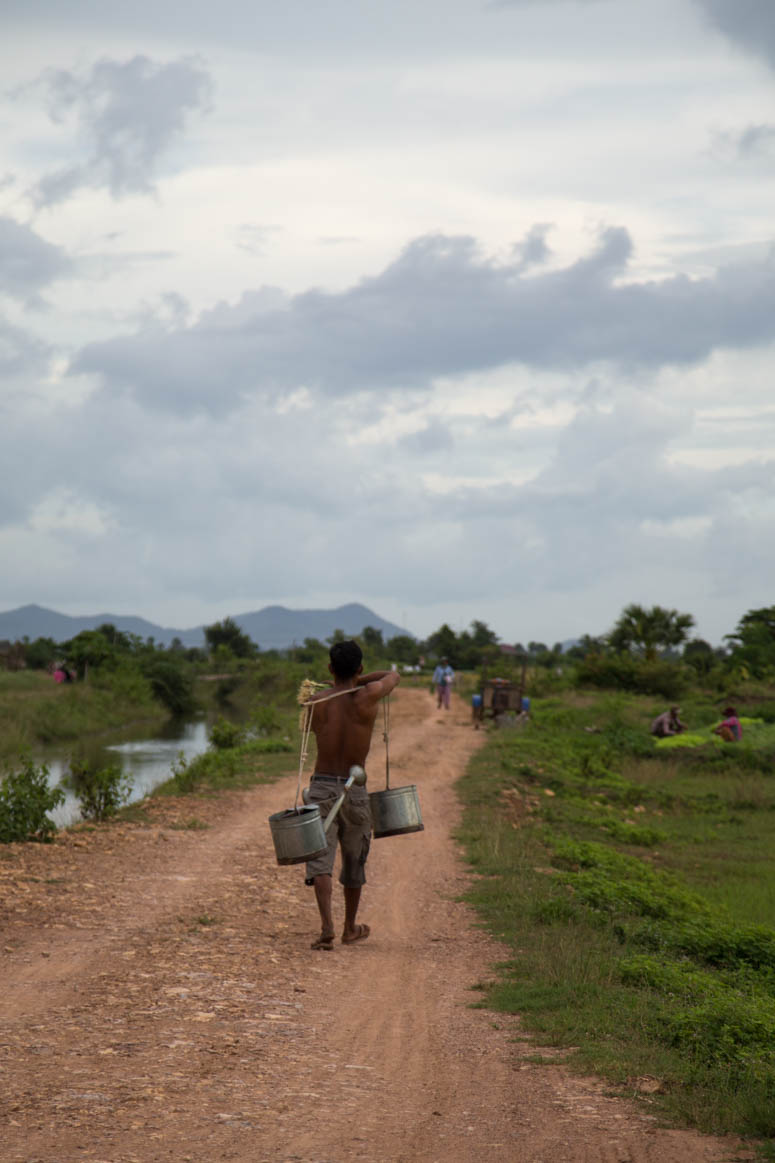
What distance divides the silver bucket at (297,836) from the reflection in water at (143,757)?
904cm

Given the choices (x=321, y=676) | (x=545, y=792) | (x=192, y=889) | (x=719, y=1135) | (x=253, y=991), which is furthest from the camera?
(x=321, y=676)

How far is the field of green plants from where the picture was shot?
17.1 feet

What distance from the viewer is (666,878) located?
39.0ft

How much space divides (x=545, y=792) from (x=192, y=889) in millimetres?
9481

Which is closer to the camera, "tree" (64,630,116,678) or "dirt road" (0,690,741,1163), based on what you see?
"dirt road" (0,690,741,1163)

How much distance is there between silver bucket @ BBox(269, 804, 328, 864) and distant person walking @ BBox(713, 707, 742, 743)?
1718 cm

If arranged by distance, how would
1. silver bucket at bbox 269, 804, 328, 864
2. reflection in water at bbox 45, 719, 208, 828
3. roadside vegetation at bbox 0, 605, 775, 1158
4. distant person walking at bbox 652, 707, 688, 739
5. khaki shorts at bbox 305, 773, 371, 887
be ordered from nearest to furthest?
1. roadside vegetation at bbox 0, 605, 775, 1158
2. silver bucket at bbox 269, 804, 328, 864
3. khaki shorts at bbox 305, 773, 371, 887
4. reflection in water at bbox 45, 719, 208, 828
5. distant person walking at bbox 652, 707, 688, 739

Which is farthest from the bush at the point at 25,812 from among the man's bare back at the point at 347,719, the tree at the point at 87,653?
the tree at the point at 87,653

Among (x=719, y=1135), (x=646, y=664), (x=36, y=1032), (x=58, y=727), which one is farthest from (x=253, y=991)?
(x=646, y=664)

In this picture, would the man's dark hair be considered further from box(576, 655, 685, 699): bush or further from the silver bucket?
box(576, 655, 685, 699): bush

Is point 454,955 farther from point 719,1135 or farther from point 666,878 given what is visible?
point 666,878

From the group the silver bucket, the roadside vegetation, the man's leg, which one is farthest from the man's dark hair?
the roadside vegetation

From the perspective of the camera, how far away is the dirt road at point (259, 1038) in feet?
13.5

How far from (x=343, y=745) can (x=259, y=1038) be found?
2.25 metres
